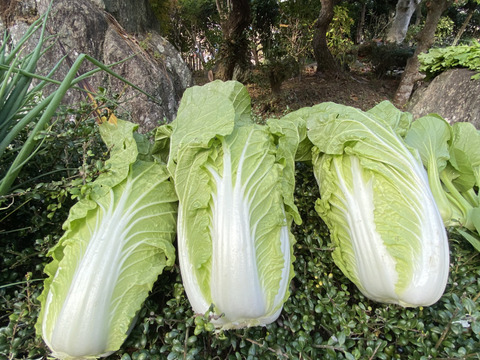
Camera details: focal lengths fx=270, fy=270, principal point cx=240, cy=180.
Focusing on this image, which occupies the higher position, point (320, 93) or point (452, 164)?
point (452, 164)

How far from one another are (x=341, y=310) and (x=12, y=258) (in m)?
1.77

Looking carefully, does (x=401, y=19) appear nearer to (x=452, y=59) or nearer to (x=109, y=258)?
(x=452, y=59)

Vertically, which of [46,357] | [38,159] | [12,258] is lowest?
[46,357]

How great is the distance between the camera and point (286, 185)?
64.1 inches

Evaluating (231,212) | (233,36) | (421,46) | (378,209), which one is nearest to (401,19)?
(421,46)

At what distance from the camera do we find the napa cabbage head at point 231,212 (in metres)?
1.30

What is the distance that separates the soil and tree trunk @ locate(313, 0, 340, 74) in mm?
362

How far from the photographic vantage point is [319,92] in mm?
9109

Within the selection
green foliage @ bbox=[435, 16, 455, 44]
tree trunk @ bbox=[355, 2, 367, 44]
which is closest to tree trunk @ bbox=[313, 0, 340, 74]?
tree trunk @ bbox=[355, 2, 367, 44]

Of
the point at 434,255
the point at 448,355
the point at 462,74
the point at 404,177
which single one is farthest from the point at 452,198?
the point at 462,74

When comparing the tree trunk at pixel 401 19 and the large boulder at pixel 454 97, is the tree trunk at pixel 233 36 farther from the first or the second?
the tree trunk at pixel 401 19

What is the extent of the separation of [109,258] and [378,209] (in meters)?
1.47

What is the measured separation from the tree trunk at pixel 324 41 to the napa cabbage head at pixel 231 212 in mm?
7650

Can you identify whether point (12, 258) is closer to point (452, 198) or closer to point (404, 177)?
point (404, 177)
